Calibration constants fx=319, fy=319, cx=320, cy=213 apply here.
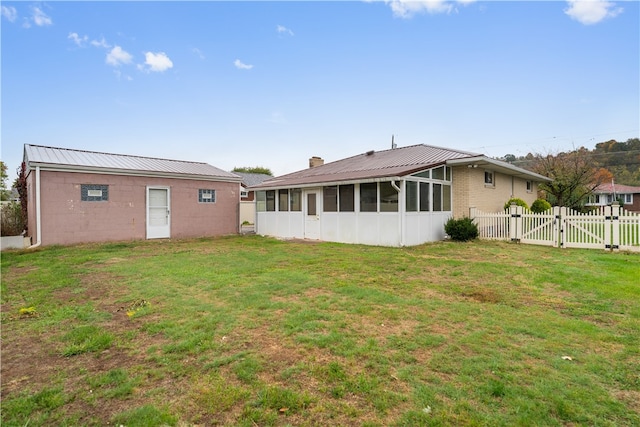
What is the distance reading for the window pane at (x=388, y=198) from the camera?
431 inches

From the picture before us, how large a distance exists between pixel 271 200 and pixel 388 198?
6.96 meters

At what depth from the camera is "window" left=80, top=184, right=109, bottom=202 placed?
12.5m

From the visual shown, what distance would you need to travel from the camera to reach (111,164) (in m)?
13.4

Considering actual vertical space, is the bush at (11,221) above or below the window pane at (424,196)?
below

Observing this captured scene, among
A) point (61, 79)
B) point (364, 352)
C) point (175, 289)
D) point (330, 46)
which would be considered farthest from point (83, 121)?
point (364, 352)

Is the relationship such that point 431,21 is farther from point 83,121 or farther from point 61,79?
point 83,121

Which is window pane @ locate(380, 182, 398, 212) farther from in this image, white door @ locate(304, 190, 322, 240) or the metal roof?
white door @ locate(304, 190, 322, 240)

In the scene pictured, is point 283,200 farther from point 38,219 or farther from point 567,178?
point 567,178

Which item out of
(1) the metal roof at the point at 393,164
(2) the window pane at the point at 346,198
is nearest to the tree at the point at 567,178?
(1) the metal roof at the point at 393,164

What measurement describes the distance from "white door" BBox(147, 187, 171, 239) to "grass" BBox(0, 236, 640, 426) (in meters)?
7.66

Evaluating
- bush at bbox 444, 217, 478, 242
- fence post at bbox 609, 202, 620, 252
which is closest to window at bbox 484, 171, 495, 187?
bush at bbox 444, 217, 478, 242

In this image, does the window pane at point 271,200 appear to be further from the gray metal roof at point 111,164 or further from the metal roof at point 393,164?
the gray metal roof at point 111,164

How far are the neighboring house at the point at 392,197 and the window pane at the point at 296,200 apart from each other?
0.15 feet

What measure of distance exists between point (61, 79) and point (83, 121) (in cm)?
328
